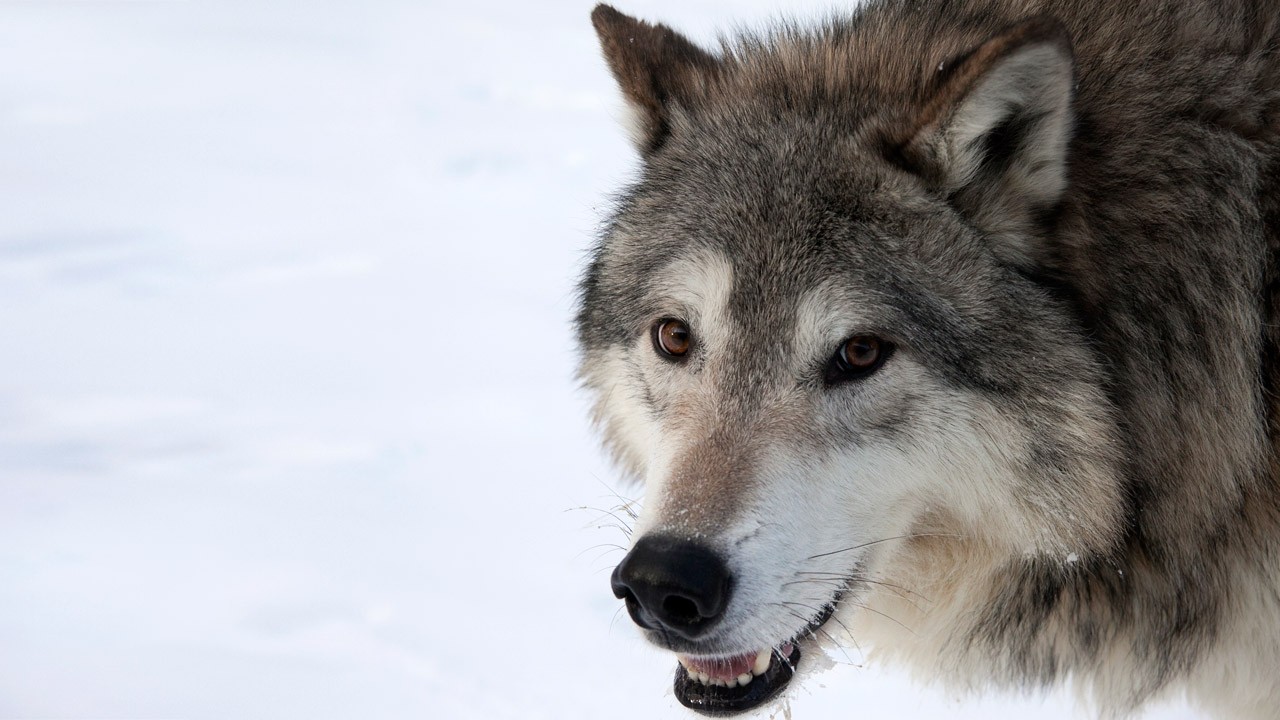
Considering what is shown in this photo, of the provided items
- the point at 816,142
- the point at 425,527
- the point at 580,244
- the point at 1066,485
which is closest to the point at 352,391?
the point at 425,527

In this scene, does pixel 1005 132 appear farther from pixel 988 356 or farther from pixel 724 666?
pixel 724 666

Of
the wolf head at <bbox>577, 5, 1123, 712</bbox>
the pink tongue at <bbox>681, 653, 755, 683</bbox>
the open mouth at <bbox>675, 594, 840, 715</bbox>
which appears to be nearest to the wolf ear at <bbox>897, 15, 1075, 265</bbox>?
the wolf head at <bbox>577, 5, 1123, 712</bbox>

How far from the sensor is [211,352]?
241 inches

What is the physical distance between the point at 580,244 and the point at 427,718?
3899mm

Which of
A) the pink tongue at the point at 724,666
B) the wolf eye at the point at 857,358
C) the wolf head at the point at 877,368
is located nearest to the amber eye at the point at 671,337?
the wolf head at the point at 877,368

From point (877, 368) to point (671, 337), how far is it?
535 mm

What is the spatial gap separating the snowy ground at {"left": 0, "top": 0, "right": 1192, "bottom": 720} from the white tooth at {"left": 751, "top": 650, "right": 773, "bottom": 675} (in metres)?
0.29

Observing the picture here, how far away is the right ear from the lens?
10.3 ft

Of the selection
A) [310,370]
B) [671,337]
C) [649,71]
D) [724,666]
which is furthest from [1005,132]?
[310,370]

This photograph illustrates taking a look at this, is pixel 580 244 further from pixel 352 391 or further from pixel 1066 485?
pixel 1066 485

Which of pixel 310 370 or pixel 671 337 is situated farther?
pixel 310 370

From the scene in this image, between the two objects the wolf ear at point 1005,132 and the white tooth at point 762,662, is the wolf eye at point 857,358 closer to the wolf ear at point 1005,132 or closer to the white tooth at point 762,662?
the wolf ear at point 1005,132

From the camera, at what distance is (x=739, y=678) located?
8.51 feet

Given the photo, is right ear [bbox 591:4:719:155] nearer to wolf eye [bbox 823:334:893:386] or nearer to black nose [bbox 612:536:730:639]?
wolf eye [bbox 823:334:893:386]
